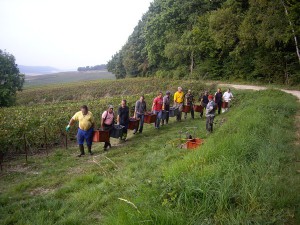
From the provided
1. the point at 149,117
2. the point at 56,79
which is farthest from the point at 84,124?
the point at 56,79

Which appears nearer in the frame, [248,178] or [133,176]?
[248,178]

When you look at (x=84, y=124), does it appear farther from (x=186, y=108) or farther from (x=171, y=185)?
(x=186, y=108)

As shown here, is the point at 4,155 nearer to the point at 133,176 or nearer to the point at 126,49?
the point at 133,176

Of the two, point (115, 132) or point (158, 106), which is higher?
point (158, 106)

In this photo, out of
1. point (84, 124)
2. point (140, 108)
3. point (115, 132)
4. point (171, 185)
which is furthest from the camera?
point (140, 108)

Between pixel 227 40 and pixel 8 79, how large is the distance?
31594mm

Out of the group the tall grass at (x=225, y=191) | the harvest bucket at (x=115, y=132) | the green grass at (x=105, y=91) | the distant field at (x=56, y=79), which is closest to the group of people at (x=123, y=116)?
the harvest bucket at (x=115, y=132)

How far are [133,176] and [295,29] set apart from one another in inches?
860

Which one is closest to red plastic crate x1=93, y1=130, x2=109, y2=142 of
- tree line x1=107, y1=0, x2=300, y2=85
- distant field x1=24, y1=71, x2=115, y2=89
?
tree line x1=107, y1=0, x2=300, y2=85

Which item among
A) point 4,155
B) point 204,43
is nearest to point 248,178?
point 4,155

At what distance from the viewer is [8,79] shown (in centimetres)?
3953

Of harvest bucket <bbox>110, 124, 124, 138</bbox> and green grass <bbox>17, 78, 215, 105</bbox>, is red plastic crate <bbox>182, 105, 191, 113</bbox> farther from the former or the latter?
green grass <bbox>17, 78, 215, 105</bbox>

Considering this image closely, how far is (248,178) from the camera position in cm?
442

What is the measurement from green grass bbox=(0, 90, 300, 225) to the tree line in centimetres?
1722
